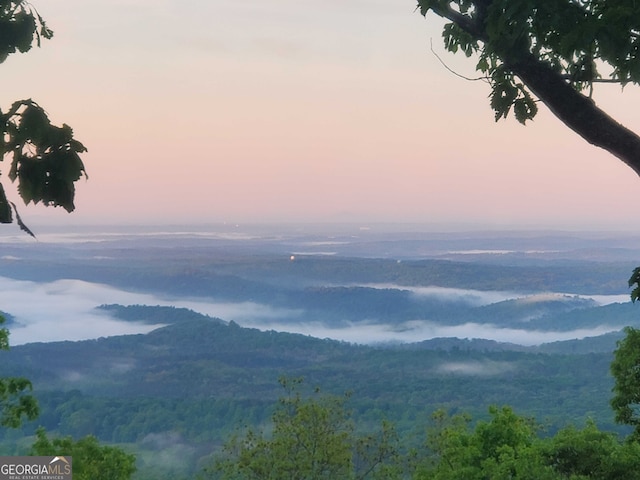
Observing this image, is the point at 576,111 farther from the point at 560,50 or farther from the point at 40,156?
the point at 40,156

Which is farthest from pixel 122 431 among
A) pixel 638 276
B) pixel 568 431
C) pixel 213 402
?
pixel 638 276

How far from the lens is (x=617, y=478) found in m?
14.9

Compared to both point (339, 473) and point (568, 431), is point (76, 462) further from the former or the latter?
point (568, 431)

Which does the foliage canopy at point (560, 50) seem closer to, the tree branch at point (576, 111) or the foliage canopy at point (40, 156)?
the tree branch at point (576, 111)

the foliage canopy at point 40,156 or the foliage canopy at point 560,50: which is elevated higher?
the foliage canopy at point 560,50

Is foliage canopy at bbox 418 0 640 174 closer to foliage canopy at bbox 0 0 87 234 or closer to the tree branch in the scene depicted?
the tree branch

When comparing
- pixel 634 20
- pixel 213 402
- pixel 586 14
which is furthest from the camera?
pixel 213 402

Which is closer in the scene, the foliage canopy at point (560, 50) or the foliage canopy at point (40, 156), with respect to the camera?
the foliage canopy at point (40, 156)

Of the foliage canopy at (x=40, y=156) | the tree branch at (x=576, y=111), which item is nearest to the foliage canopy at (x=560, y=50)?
the tree branch at (x=576, y=111)

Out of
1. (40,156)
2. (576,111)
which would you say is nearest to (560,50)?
(576,111)

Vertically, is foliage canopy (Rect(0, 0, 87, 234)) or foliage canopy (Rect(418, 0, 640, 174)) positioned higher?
foliage canopy (Rect(418, 0, 640, 174))

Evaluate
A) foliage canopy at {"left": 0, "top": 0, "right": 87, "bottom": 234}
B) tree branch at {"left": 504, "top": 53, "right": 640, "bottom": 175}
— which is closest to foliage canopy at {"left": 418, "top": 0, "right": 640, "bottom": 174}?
tree branch at {"left": 504, "top": 53, "right": 640, "bottom": 175}

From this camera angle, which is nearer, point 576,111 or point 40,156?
point 40,156

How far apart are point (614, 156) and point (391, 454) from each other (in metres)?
25.6
